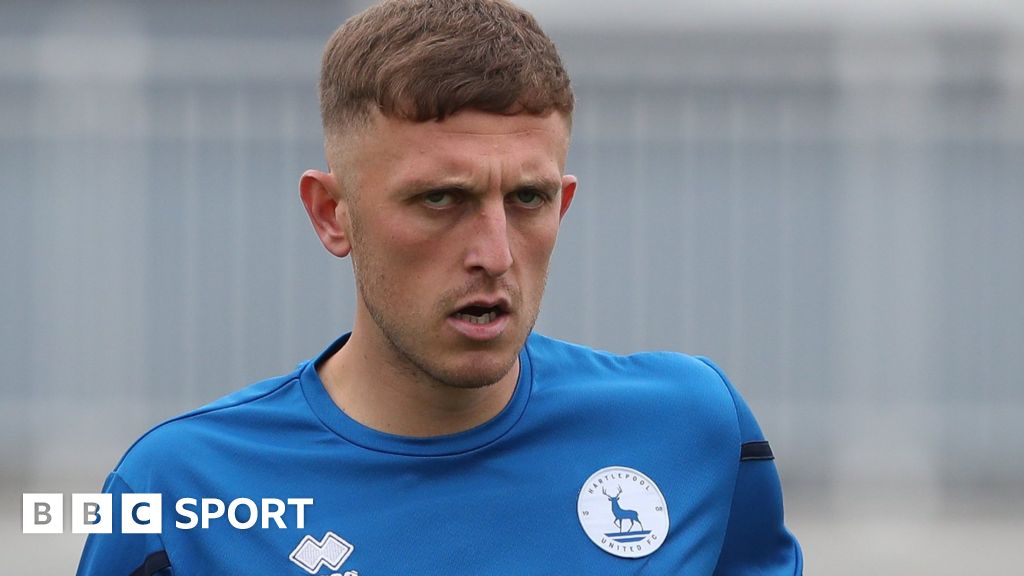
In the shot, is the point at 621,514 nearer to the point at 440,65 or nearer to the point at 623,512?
the point at 623,512

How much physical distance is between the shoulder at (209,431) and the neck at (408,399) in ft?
0.39

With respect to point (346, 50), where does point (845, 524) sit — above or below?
below

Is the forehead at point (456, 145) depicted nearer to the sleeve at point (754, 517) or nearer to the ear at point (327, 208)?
the ear at point (327, 208)

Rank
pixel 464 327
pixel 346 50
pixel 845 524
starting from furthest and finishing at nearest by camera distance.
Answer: pixel 845 524 < pixel 346 50 < pixel 464 327

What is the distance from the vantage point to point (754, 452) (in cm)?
319

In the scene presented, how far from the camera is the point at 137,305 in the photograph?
23.7ft

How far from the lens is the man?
9.20ft

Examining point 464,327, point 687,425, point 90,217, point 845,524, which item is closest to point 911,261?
point 845,524

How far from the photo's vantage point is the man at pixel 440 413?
9.20 feet

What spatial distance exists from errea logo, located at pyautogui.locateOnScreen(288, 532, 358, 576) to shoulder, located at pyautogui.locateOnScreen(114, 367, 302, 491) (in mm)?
252

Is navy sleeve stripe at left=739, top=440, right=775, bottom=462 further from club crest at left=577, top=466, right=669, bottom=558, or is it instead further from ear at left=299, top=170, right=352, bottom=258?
ear at left=299, top=170, right=352, bottom=258

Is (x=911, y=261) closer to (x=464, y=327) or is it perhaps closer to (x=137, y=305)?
(x=137, y=305)

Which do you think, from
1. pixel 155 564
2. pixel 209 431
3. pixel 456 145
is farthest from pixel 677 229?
pixel 155 564

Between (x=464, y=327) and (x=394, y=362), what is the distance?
24cm
